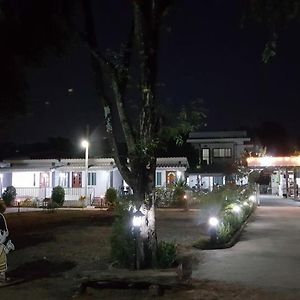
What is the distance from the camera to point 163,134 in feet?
36.6

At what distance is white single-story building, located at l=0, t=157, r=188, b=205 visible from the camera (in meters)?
40.6

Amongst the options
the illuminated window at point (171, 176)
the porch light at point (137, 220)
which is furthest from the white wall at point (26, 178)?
the porch light at point (137, 220)

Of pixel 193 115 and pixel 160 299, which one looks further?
pixel 193 115

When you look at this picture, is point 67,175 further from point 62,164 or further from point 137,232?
point 137,232

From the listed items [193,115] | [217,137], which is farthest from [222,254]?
[217,137]

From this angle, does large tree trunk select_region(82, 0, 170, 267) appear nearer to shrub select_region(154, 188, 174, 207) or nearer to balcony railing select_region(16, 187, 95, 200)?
shrub select_region(154, 188, 174, 207)

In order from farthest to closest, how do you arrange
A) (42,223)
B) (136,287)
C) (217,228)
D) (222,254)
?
(42,223), (217,228), (222,254), (136,287)

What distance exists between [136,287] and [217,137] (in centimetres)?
5339

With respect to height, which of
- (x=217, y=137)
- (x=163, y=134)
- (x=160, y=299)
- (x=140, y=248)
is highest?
(x=217, y=137)

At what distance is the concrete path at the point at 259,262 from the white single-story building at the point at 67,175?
22258 mm

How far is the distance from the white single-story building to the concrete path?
2226 cm

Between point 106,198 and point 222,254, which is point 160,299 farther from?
point 106,198

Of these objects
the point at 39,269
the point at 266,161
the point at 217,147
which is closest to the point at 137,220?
the point at 39,269

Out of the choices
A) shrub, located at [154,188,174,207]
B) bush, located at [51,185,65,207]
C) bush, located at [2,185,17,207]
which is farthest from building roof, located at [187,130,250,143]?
bush, located at [51,185,65,207]
